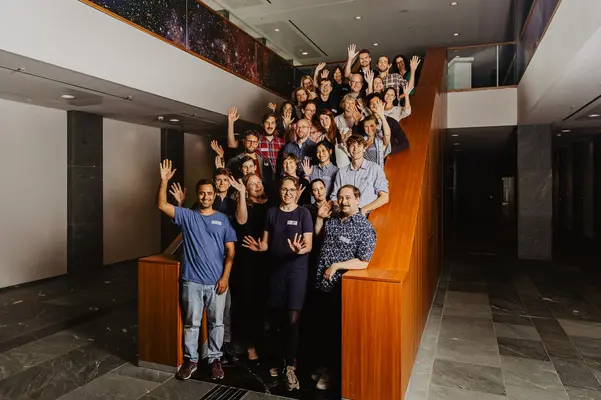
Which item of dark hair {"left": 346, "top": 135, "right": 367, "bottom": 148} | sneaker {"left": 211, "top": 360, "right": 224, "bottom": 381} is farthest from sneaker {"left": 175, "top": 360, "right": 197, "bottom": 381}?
dark hair {"left": 346, "top": 135, "right": 367, "bottom": 148}

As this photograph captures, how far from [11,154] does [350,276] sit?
5.76m

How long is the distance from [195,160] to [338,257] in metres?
7.84

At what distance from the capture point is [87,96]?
18.6 feet

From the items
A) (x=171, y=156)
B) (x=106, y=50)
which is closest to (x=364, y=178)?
(x=106, y=50)

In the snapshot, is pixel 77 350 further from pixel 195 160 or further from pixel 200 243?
pixel 195 160

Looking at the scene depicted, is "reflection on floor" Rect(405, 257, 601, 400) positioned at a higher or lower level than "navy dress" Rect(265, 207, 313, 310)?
lower

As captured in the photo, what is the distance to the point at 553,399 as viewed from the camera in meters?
3.01

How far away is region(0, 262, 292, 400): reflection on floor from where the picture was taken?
3117 millimetres

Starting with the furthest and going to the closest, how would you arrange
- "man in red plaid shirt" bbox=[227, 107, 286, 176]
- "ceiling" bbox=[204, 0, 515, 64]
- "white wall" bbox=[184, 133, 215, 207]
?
"white wall" bbox=[184, 133, 215, 207] < "ceiling" bbox=[204, 0, 515, 64] < "man in red plaid shirt" bbox=[227, 107, 286, 176]

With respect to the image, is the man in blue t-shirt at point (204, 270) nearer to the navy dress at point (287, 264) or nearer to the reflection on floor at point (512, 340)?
the navy dress at point (287, 264)

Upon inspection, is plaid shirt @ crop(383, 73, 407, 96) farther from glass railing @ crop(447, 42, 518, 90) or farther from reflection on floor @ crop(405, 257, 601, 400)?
reflection on floor @ crop(405, 257, 601, 400)

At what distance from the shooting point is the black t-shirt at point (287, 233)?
10.3 ft

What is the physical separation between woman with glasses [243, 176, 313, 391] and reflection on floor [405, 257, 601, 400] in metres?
0.92

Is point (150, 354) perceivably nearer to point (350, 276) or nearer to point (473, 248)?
point (350, 276)
